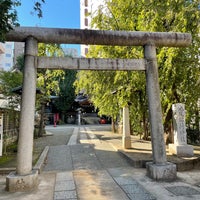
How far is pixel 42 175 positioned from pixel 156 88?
4.61 metres

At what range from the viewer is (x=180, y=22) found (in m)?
9.30

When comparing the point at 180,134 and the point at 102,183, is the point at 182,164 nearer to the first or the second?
the point at 180,134

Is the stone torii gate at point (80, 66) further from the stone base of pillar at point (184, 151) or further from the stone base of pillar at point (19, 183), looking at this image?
the stone base of pillar at point (184, 151)

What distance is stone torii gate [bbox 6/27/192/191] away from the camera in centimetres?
615

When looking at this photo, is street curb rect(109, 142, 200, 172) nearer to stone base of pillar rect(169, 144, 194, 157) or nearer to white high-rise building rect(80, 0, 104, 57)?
stone base of pillar rect(169, 144, 194, 157)

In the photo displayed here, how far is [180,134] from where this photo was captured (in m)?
9.58

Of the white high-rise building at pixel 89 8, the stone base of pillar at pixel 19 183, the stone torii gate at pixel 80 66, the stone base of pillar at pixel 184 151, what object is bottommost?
the stone base of pillar at pixel 19 183

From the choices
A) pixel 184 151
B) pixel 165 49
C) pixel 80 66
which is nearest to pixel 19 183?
pixel 80 66

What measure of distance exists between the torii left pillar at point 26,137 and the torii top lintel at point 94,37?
306 mm

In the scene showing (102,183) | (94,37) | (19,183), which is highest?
(94,37)

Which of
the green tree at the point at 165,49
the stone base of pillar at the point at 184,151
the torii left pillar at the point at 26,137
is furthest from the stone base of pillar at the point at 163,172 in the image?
the green tree at the point at 165,49

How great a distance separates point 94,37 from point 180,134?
5.50 meters

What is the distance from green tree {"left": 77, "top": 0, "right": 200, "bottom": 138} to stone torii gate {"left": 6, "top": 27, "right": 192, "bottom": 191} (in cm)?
217

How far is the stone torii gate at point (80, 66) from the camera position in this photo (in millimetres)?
6152
